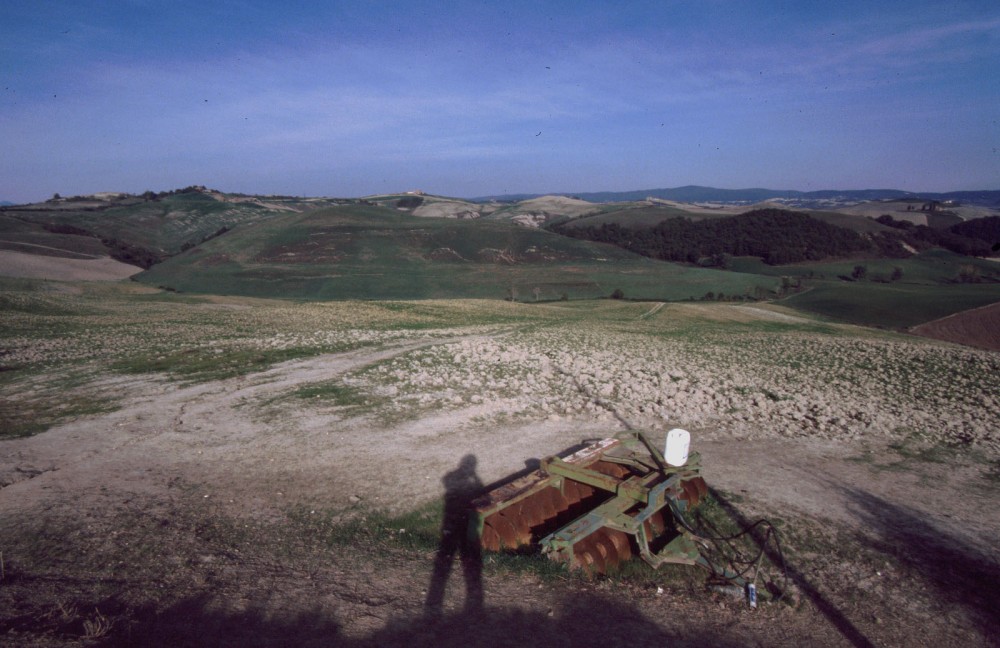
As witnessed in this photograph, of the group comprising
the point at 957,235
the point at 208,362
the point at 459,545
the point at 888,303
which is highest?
the point at 957,235

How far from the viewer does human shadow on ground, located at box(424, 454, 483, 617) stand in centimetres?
665

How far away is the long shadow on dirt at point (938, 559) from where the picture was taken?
6867mm

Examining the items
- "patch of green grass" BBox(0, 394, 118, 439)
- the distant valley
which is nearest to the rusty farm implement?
"patch of green grass" BBox(0, 394, 118, 439)

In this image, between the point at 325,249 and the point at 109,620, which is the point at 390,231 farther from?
the point at 109,620

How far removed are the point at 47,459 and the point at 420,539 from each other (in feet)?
26.0

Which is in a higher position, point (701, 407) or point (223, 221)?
point (223, 221)

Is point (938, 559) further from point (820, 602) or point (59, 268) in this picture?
point (59, 268)

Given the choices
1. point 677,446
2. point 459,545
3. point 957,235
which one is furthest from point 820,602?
point 957,235

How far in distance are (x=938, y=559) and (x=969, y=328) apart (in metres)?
48.0

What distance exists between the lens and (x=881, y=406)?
50.8ft

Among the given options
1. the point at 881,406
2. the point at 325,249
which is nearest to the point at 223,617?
the point at 881,406

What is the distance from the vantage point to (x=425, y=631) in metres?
5.88

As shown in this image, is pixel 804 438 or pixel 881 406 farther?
pixel 881 406

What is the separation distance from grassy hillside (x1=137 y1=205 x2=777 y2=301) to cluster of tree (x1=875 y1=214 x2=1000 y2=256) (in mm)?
53429
